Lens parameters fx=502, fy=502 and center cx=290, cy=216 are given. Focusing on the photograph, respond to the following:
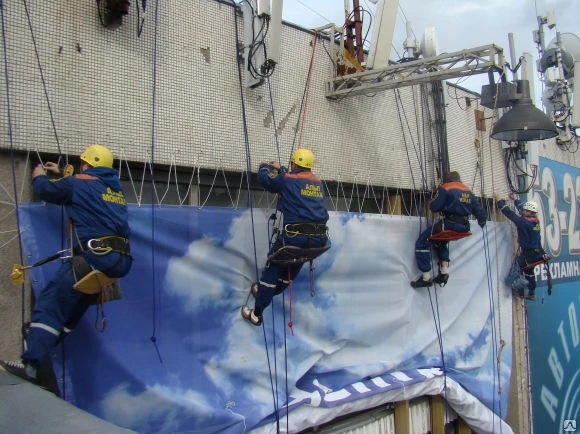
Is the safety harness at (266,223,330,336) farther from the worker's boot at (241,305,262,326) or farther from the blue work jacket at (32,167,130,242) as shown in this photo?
the blue work jacket at (32,167,130,242)

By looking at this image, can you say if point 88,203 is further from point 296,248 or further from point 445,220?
point 445,220

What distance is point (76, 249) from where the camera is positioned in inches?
118

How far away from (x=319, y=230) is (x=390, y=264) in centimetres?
165

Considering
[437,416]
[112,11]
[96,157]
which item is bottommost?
[437,416]

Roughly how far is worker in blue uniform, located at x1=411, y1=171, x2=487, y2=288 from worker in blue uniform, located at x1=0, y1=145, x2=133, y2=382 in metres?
3.44

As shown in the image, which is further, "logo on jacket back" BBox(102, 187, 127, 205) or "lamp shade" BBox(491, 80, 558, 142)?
"lamp shade" BBox(491, 80, 558, 142)

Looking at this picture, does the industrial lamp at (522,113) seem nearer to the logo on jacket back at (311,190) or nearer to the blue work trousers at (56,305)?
the logo on jacket back at (311,190)

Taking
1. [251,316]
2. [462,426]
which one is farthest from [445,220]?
[462,426]

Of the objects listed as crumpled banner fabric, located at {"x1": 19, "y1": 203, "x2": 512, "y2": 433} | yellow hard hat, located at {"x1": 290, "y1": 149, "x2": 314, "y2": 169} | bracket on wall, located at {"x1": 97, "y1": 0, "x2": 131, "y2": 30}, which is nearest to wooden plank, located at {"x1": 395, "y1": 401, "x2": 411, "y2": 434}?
crumpled banner fabric, located at {"x1": 19, "y1": 203, "x2": 512, "y2": 433}

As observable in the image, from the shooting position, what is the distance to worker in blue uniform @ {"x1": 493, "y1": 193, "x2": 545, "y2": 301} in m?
6.49

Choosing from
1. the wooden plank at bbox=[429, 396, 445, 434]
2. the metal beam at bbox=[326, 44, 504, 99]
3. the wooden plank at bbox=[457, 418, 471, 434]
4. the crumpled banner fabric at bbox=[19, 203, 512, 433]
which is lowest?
the wooden plank at bbox=[457, 418, 471, 434]

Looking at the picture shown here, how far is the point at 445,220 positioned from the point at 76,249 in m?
3.72

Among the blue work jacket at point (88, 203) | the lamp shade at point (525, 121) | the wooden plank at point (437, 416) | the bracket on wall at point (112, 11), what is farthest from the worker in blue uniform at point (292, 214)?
the wooden plank at point (437, 416)

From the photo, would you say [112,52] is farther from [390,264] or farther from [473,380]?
[473,380]
